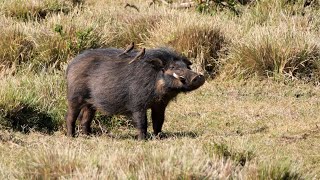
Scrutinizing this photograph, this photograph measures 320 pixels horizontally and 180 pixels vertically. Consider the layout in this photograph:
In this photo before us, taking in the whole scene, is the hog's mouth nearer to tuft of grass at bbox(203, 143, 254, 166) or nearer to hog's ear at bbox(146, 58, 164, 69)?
hog's ear at bbox(146, 58, 164, 69)

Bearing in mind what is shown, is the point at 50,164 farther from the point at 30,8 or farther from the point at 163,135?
the point at 30,8

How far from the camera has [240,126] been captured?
1057cm

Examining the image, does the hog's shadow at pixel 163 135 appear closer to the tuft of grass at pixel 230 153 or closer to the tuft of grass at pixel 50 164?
the tuft of grass at pixel 230 153

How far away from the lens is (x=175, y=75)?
928 cm

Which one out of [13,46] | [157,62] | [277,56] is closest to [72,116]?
[157,62]

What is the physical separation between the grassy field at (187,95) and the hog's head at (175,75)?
619mm

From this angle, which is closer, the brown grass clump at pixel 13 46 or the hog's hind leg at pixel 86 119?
the hog's hind leg at pixel 86 119

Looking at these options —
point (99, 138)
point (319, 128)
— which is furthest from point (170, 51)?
point (319, 128)

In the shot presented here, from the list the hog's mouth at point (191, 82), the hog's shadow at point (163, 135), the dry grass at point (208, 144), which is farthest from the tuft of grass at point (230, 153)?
the hog's shadow at point (163, 135)

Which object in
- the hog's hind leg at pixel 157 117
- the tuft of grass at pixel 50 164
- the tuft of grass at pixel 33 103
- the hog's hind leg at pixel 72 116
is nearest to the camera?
the tuft of grass at pixel 50 164

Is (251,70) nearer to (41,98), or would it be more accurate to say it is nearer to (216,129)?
(216,129)

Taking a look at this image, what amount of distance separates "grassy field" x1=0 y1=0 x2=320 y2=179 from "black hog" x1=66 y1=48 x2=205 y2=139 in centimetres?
35

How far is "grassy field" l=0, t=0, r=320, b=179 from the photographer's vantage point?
665cm

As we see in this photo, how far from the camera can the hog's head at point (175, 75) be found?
919 centimetres
